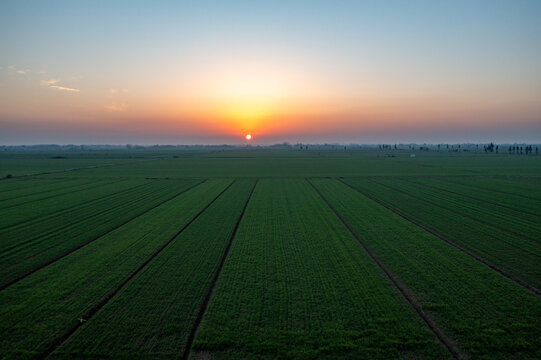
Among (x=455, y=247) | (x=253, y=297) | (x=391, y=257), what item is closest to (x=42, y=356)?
(x=253, y=297)

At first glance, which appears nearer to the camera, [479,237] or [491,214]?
[479,237]

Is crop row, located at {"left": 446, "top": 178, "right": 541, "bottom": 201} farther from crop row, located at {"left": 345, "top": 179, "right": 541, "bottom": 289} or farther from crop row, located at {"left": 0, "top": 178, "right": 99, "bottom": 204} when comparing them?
crop row, located at {"left": 0, "top": 178, "right": 99, "bottom": 204}

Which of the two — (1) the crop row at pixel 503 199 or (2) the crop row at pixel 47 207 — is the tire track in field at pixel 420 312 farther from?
(2) the crop row at pixel 47 207

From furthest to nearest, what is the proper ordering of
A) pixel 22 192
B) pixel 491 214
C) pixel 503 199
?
pixel 22 192, pixel 503 199, pixel 491 214

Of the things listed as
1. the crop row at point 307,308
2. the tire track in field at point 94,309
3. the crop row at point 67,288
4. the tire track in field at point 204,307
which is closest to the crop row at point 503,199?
the crop row at point 307,308

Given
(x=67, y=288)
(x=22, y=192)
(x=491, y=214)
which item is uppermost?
(x=22, y=192)

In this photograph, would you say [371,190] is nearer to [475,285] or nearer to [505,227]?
[505,227]

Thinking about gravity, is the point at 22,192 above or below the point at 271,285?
above

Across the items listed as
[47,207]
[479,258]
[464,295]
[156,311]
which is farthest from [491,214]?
[47,207]

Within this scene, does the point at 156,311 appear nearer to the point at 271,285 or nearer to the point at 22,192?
the point at 271,285
